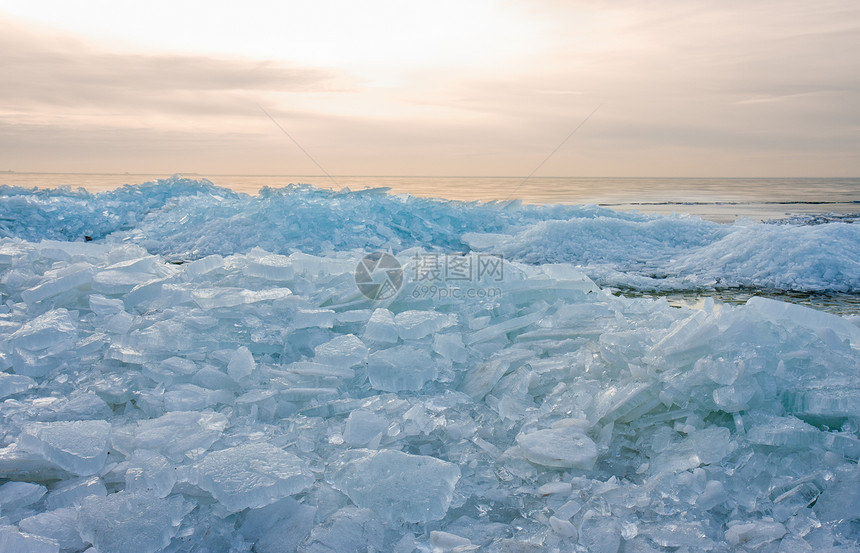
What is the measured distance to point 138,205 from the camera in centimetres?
1284

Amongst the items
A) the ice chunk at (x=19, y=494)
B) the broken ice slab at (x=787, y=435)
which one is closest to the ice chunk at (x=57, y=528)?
the ice chunk at (x=19, y=494)

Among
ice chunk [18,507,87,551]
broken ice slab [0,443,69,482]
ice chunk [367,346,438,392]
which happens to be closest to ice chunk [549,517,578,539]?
ice chunk [367,346,438,392]

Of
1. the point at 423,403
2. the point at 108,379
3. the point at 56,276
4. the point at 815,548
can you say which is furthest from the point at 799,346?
the point at 56,276

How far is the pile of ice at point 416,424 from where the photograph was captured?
1.92m

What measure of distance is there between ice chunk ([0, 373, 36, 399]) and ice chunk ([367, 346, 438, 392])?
172 cm

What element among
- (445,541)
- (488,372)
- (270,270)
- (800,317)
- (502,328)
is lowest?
(445,541)

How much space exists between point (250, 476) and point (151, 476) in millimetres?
386

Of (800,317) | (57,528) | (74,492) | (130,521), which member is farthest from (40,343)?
(800,317)

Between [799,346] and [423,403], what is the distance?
188cm

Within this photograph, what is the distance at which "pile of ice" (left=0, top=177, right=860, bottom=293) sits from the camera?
7.02 meters

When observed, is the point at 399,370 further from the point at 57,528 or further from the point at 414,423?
the point at 57,528

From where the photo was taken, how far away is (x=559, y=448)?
7.36ft

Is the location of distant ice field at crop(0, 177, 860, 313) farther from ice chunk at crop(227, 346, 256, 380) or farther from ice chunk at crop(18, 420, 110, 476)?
ice chunk at crop(18, 420, 110, 476)

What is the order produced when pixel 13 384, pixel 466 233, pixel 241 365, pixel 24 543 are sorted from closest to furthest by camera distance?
pixel 24 543, pixel 13 384, pixel 241 365, pixel 466 233
